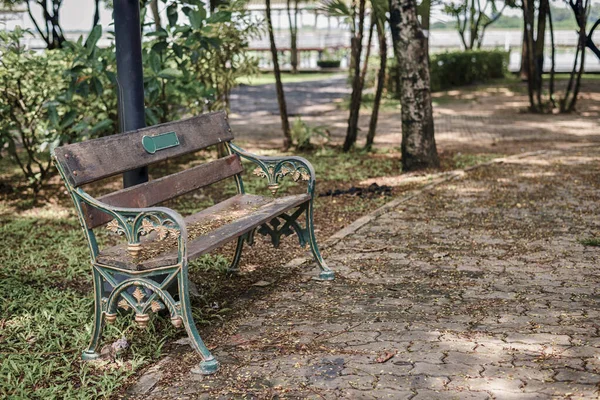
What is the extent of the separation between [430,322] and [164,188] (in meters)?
1.69

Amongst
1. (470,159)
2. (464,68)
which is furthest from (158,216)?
(464,68)

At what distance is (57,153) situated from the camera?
371 centimetres

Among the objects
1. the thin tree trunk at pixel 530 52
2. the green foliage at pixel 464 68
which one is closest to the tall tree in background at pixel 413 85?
the thin tree trunk at pixel 530 52

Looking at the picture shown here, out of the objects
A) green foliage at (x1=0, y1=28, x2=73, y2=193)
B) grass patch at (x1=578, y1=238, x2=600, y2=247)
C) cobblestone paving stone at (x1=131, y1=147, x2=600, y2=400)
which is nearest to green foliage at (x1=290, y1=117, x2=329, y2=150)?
green foliage at (x1=0, y1=28, x2=73, y2=193)

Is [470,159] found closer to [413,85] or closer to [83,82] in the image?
[413,85]

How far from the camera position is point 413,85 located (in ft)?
28.2

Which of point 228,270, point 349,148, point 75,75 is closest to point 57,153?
point 228,270

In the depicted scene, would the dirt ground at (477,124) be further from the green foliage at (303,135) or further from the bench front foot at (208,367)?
the bench front foot at (208,367)

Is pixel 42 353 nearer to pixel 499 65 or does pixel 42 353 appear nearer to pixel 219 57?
pixel 219 57

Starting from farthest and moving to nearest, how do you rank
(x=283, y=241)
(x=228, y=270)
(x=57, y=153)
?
(x=283, y=241)
(x=228, y=270)
(x=57, y=153)

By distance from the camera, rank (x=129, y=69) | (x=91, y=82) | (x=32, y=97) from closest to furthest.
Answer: (x=129, y=69), (x=91, y=82), (x=32, y=97)

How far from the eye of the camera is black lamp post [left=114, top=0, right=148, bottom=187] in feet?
15.2

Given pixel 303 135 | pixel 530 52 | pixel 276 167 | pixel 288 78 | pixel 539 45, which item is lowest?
pixel 303 135

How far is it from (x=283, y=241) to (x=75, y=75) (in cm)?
227
